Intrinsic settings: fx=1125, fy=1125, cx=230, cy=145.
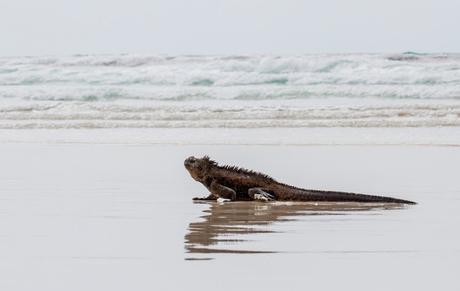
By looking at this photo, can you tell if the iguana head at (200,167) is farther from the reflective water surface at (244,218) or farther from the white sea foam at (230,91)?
the white sea foam at (230,91)

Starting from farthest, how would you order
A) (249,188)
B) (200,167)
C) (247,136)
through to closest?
1. (247,136)
2. (200,167)
3. (249,188)

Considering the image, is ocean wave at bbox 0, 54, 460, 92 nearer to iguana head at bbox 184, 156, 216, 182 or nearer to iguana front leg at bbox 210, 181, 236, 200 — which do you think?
iguana head at bbox 184, 156, 216, 182

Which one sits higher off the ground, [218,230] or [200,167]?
[200,167]

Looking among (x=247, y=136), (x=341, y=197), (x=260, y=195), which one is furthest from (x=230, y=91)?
(x=341, y=197)

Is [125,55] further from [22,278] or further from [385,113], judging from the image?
[22,278]

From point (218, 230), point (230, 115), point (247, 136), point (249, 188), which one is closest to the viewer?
point (218, 230)

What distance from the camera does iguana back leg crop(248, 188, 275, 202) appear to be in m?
8.95

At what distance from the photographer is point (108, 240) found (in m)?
6.52

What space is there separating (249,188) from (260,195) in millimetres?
198

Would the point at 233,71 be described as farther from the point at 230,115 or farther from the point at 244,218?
the point at 244,218

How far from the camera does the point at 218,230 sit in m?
7.01

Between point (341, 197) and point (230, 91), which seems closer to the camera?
point (341, 197)

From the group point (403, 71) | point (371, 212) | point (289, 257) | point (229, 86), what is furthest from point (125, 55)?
point (289, 257)

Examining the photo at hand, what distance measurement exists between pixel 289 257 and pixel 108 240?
3.91 feet
